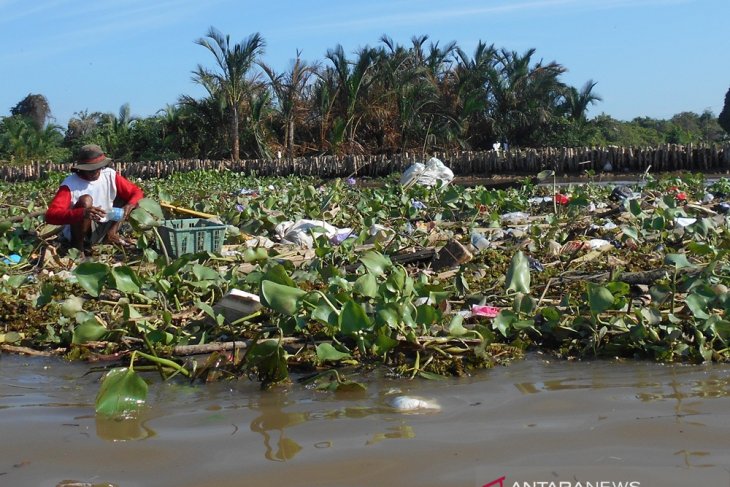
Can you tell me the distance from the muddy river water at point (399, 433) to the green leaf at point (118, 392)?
0.06 meters

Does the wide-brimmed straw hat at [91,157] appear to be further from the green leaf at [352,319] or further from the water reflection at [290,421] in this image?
the water reflection at [290,421]

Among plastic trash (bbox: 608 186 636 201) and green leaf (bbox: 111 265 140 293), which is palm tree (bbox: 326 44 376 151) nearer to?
plastic trash (bbox: 608 186 636 201)

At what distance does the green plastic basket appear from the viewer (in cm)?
509

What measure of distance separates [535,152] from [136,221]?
15.5 meters

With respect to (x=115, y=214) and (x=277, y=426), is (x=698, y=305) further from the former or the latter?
(x=115, y=214)

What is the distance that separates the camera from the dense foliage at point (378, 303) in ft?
10.4

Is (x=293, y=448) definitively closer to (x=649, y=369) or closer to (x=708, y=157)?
(x=649, y=369)

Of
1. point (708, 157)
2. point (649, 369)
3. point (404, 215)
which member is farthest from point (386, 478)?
point (708, 157)

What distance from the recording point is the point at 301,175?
66.4 ft

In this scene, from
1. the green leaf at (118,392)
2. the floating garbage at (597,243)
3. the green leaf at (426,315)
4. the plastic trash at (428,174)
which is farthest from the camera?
the plastic trash at (428,174)

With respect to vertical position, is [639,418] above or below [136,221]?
below

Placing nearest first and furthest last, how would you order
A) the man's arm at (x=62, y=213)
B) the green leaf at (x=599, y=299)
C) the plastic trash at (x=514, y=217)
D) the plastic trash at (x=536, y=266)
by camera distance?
1. the green leaf at (x=599, y=299)
2. the plastic trash at (x=536, y=266)
3. the man's arm at (x=62, y=213)
4. the plastic trash at (x=514, y=217)

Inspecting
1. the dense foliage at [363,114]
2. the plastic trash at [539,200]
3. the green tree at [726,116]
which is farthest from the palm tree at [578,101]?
the plastic trash at [539,200]

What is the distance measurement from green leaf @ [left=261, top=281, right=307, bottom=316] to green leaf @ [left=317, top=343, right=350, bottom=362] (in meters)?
0.18
